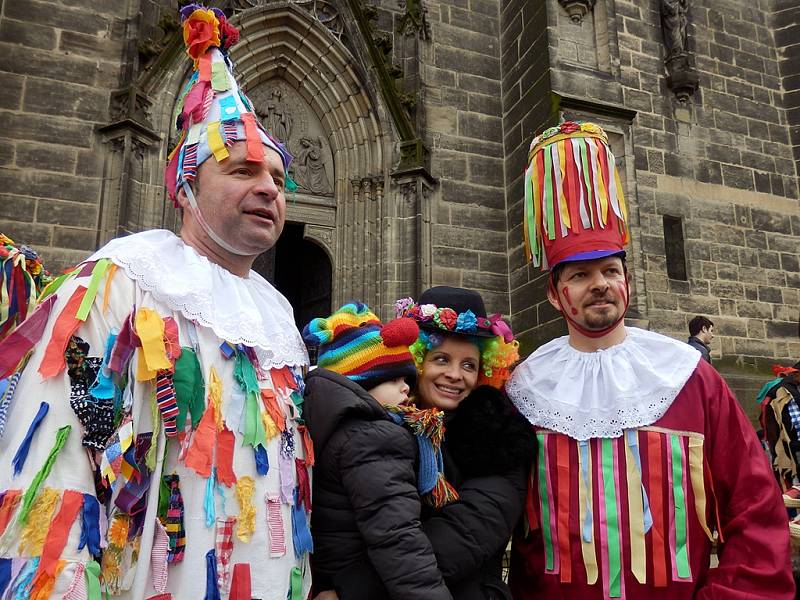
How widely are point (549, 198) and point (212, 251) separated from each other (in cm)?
128

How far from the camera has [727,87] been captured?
388 inches

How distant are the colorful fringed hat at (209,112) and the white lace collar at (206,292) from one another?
0.23 meters

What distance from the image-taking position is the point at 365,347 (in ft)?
6.84

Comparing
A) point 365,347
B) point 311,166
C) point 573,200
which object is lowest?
point 365,347

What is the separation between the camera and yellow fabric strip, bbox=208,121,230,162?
1758 millimetres

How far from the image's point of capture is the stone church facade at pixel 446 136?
669 cm

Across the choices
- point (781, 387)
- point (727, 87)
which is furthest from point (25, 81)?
point (727, 87)

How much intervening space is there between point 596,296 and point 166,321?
1392mm

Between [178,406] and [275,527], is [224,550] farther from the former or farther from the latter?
[178,406]

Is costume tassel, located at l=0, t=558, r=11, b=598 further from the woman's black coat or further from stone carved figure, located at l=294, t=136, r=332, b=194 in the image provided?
stone carved figure, located at l=294, t=136, r=332, b=194

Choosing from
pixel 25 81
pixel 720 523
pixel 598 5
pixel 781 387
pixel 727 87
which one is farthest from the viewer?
pixel 727 87

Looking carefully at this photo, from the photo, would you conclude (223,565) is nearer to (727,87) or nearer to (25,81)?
(25,81)

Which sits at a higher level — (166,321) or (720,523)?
(166,321)

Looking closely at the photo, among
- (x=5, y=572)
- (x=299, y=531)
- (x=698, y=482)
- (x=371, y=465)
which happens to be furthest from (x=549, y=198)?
(x=5, y=572)
